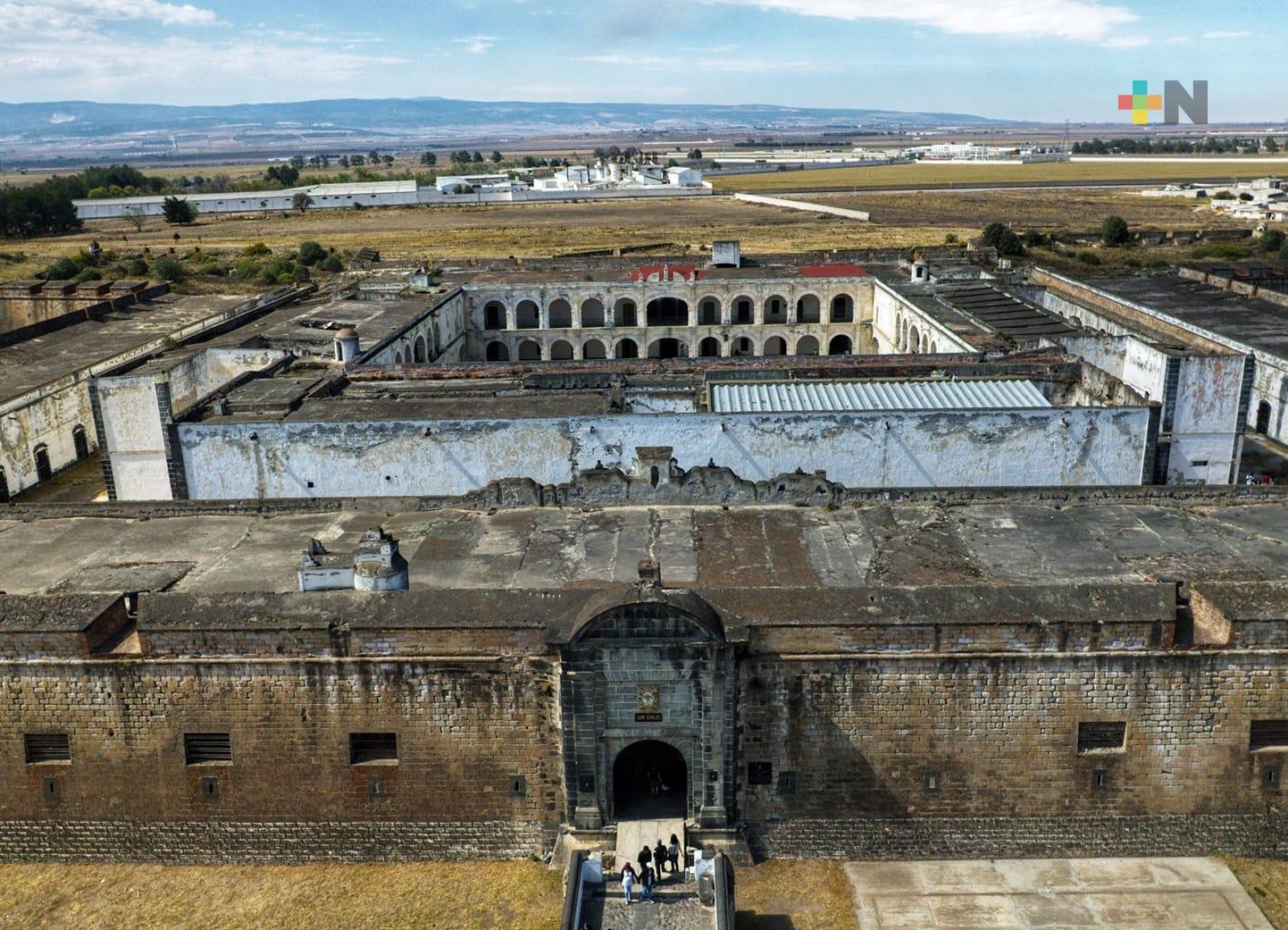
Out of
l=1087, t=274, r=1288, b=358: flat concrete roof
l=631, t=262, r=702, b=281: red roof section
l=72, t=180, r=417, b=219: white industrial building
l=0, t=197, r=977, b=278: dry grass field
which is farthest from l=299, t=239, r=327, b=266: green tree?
l=72, t=180, r=417, b=219: white industrial building

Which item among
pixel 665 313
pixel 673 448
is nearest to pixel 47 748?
pixel 673 448

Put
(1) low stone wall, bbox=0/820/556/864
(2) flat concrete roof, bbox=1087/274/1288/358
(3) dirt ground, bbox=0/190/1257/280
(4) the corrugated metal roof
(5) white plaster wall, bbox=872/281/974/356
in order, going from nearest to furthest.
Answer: (1) low stone wall, bbox=0/820/556/864 < (4) the corrugated metal roof < (5) white plaster wall, bbox=872/281/974/356 < (2) flat concrete roof, bbox=1087/274/1288/358 < (3) dirt ground, bbox=0/190/1257/280

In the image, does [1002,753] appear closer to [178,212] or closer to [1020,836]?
[1020,836]

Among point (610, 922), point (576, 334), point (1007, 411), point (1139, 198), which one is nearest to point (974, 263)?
point (576, 334)

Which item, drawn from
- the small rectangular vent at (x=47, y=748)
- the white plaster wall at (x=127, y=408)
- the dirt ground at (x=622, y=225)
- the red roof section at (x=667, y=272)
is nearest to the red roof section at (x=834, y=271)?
the red roof section at (x=667, y=272)

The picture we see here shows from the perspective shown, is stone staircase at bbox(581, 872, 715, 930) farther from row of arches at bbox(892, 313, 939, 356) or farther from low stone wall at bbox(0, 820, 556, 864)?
row of arches at bbox(892, 313, 939, 356)

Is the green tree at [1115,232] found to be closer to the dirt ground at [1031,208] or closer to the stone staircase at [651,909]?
the dirt ground at [1031,208]
